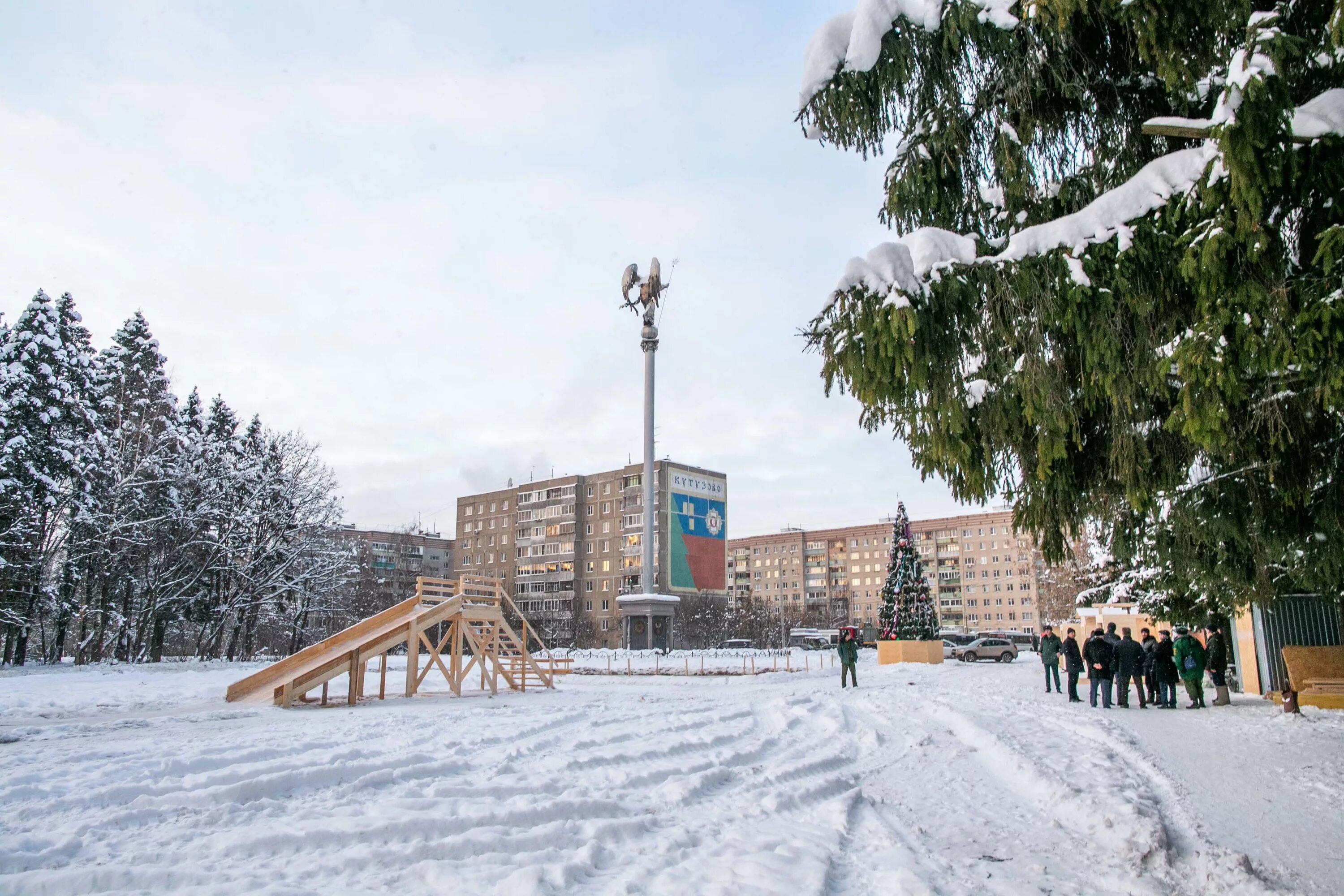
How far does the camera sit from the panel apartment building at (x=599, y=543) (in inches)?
3499

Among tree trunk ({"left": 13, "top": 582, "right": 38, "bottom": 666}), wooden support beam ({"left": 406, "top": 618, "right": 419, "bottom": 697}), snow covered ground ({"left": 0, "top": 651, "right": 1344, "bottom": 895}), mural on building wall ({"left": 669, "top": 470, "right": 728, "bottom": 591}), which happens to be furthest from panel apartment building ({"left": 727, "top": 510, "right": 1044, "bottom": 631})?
snow covered ground ({"left": 0, "top": 651, "right": 1344, "bottom": 895})

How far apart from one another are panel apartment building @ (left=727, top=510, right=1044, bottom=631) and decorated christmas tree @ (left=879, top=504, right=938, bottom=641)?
197 feet

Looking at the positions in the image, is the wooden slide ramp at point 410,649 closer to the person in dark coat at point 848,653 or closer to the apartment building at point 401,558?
the person in dark coat at point 848,653

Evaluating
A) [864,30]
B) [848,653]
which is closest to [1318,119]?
[864,30]

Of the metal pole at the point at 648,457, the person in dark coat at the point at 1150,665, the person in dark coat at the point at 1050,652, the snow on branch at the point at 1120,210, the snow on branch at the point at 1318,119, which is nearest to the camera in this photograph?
the snow on branch at the point at 1318,119

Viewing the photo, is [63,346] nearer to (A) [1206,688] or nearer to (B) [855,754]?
(B) [855,754]

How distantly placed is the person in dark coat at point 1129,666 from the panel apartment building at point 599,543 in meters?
70.3

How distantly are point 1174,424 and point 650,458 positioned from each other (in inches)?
2226

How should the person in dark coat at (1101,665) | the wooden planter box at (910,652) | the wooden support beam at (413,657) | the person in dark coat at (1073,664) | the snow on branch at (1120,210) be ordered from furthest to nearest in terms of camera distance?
the wooden planter box at (910,652) < the wooden support beam at (413,657) < the person in dark coat at (1073,664) < the person in dark coat at (1101,665) < the snow on branch at (1120,210)

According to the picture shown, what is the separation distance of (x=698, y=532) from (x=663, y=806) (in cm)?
8423

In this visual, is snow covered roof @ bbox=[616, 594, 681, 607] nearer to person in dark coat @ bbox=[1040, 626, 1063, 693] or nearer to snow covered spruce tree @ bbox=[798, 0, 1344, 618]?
person in dark coat @ bbox=[1040, 626, 1063, 693]

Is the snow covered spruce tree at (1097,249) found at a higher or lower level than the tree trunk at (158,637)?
higher

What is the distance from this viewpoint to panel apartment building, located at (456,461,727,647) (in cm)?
8888

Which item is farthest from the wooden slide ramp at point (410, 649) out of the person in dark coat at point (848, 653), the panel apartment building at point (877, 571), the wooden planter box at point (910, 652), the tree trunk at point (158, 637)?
the panel apartment building at point (877, 571)
